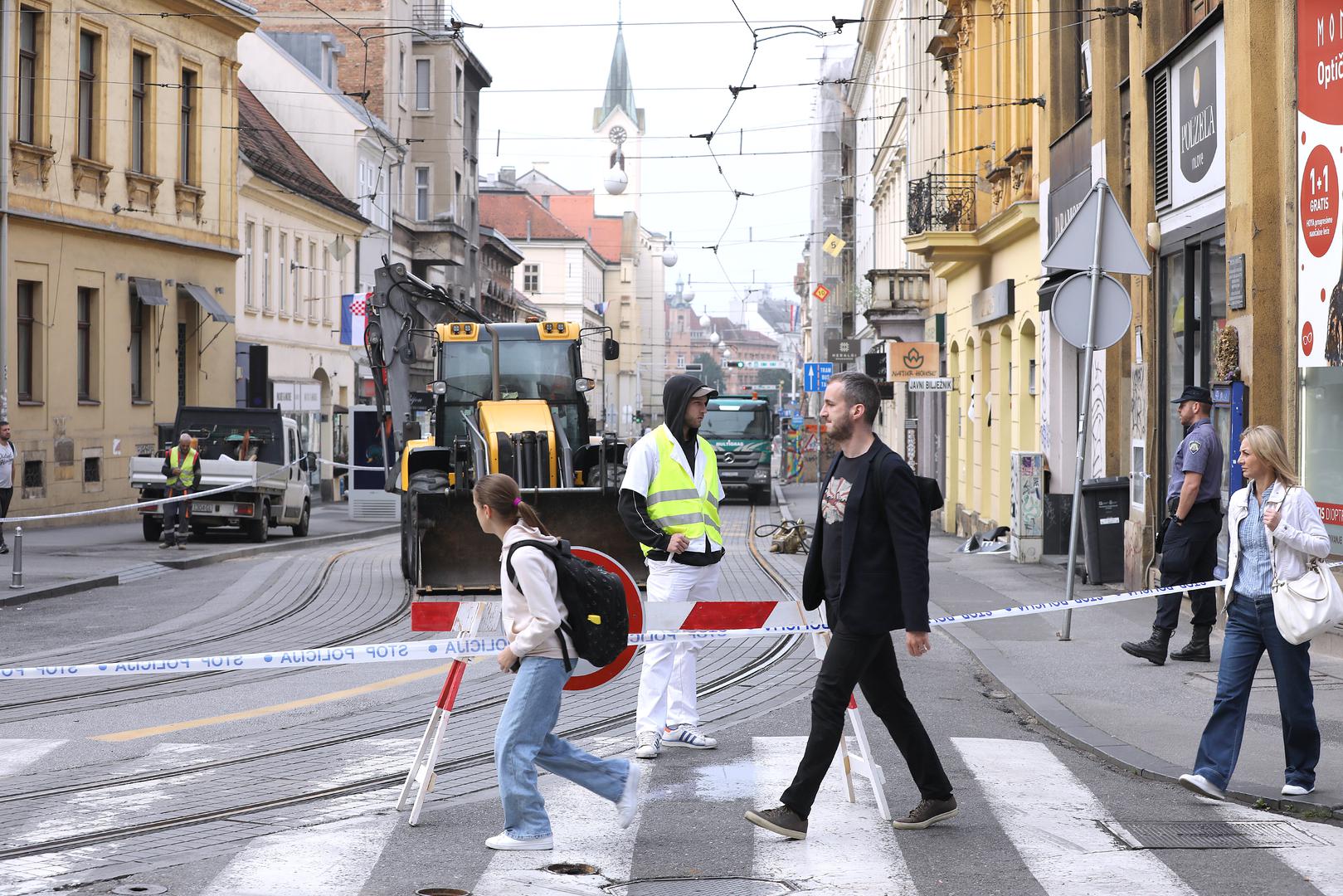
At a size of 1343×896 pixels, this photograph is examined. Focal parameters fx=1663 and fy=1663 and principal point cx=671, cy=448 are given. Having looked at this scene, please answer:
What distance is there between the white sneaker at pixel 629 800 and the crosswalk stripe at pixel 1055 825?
4.85ft

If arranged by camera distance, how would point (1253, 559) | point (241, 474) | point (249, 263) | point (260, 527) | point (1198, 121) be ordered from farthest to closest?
point (249, 263), point (260, 527), point (241, 474), point (1198, 121), point (1253, 559)

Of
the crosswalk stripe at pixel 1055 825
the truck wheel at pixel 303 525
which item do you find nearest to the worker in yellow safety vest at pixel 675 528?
the crosswalk stripe at pixel 1055 825

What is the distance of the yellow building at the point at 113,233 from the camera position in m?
29.5

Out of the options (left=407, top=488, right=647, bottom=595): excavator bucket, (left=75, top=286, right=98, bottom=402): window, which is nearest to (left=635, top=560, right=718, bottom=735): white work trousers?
(left=407, top=488, right=647, bottom=595): excavator bucket

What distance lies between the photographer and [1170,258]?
16125 mm

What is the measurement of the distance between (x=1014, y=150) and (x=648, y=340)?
129 meters

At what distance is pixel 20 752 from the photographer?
832 cm

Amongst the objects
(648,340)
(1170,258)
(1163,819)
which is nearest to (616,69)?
(648,340)

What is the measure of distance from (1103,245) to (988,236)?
493 inches

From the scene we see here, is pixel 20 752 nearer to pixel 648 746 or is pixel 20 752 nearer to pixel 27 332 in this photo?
pixel 648 746

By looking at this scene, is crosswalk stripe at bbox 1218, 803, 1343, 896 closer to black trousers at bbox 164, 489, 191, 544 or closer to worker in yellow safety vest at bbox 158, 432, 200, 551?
black trousers at bbox 164, 489, 191, 544

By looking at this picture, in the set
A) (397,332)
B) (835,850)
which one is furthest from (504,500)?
(397,332)

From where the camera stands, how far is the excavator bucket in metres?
16.6

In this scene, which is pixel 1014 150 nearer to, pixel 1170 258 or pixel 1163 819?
pixel 1170 258
